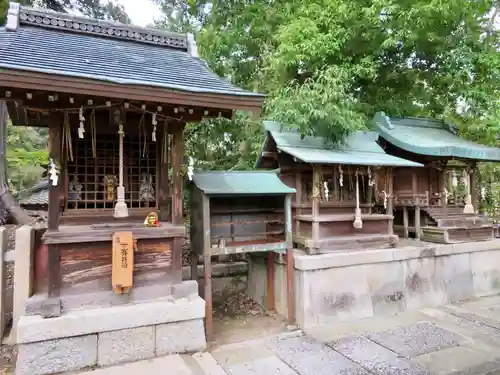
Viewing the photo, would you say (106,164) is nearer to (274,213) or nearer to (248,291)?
(274,213)

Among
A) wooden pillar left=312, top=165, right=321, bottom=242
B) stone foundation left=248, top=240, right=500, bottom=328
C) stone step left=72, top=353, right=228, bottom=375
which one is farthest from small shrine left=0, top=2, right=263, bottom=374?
wooden pillar left=312, top=165, right=321, bottom=242

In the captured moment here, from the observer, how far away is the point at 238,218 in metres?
7.19

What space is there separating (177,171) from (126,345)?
2.72m

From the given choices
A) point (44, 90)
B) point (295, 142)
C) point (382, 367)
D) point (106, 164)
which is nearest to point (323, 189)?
point (295, 142)

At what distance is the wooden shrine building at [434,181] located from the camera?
8.48 metres

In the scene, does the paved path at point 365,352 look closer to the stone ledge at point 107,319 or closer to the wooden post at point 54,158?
the stone ledge at point 107,319

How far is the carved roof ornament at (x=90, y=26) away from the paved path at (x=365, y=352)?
18.0 feet

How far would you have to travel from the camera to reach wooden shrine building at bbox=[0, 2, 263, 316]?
4457mm

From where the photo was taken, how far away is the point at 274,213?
24.9 feet

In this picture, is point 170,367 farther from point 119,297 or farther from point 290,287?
point 290,287

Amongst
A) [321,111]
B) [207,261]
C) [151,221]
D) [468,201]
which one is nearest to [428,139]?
[468,201]

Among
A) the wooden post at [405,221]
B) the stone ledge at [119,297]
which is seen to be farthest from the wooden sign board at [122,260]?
the wooden post at [405,221]

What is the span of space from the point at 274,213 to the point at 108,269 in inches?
148

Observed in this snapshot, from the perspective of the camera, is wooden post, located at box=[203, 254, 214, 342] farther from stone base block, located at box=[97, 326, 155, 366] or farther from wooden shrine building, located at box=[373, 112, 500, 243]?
wooden shrine building, located at box=[373, 112, 500, 243]
